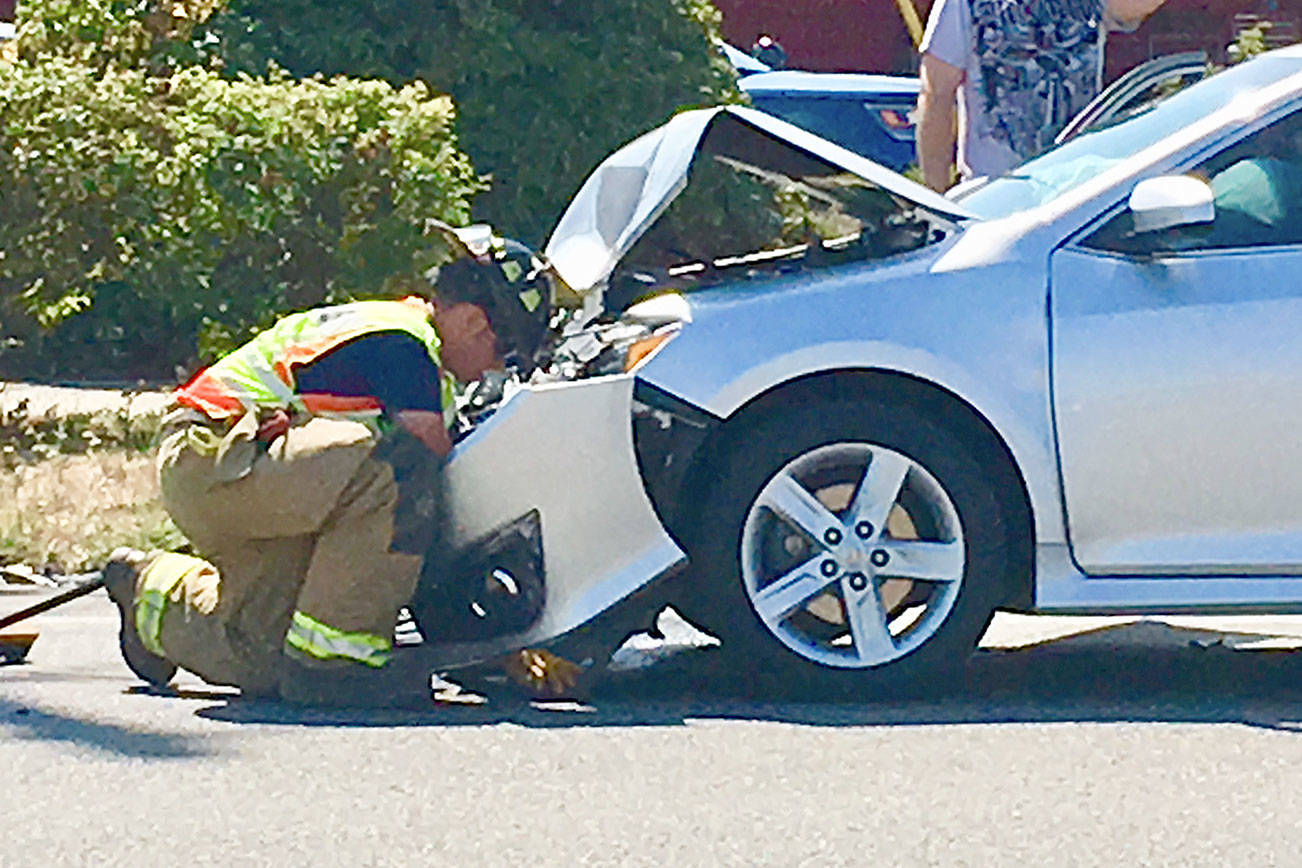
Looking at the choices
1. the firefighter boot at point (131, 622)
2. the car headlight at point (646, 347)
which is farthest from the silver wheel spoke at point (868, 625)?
the firefighter boot at point (131, 622)

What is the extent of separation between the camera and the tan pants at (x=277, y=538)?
240 inches

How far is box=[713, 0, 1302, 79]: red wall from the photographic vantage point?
2328cm

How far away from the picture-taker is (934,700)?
629 cm

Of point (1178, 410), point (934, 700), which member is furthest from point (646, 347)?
point (1178, 410)

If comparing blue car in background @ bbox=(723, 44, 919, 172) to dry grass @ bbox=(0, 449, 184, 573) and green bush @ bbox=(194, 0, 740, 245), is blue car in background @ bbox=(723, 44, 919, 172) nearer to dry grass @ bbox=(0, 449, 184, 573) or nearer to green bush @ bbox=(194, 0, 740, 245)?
green bush @ bbox=(194, 0, 740, 245)

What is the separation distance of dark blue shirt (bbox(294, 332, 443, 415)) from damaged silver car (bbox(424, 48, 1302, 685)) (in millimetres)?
168

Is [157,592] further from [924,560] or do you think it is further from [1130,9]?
[1130,9]

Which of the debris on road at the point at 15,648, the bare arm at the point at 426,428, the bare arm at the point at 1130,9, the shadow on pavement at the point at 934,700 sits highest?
the bare arm at the point at 1130,9

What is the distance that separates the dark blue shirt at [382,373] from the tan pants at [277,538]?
0.10 metres

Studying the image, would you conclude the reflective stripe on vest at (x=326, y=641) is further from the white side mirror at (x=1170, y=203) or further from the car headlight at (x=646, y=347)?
the white side mirror at (x=1170, y=203)

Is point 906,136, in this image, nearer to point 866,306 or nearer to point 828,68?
point 828,68

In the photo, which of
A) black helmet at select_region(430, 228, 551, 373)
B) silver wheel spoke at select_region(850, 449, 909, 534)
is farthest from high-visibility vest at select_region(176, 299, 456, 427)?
silver wheel spoke at select_region(850, 449, 909, 534)

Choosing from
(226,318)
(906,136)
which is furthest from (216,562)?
(906,136)

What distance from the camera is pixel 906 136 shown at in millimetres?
16750
